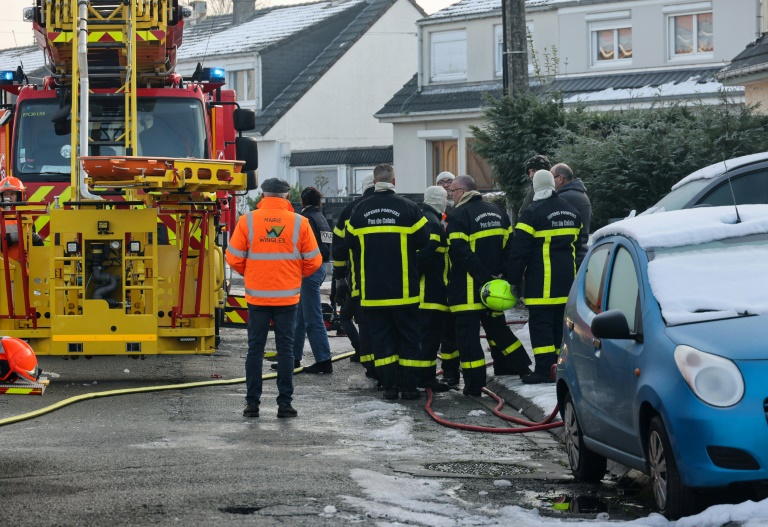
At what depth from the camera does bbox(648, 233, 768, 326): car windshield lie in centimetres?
694

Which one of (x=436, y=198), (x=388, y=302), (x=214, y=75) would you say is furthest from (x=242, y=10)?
(x=388, y=302)

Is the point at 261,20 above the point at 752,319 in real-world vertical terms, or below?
above

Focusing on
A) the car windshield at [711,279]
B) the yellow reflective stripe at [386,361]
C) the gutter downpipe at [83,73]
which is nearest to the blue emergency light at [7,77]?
the gutter downpipe at [83,73]

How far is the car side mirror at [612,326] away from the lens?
7145 mm

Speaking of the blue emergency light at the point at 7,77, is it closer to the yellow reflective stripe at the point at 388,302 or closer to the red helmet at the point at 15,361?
the yellow reflective stripe at the point at 388,302

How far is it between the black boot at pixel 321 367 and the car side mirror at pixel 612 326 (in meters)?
7.23

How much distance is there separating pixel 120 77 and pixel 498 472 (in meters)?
8.41

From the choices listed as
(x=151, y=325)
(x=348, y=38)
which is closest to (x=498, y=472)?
(x=151, y=325)

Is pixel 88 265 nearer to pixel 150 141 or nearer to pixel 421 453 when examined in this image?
pixel 150 141

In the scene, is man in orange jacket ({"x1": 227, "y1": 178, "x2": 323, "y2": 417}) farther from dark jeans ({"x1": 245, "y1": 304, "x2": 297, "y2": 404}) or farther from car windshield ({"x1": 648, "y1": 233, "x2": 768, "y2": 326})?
car windshield ({"x1": 648, "y1": 233, "x2": 768, "y2": 326})

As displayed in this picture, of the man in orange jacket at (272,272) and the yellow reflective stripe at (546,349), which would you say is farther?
the yellow reflective stripe at (546,349)

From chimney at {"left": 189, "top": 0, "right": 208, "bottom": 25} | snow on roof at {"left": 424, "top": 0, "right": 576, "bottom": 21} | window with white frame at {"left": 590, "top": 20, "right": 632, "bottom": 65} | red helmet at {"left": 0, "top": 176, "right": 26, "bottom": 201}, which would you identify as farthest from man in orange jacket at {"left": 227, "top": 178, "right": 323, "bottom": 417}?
chimney at {"left": 189, "top": 0, "right": 208, "bottom": 25}

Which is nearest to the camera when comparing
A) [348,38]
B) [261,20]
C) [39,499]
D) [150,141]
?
[39,499]

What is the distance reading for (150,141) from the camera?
1538 centimetres
